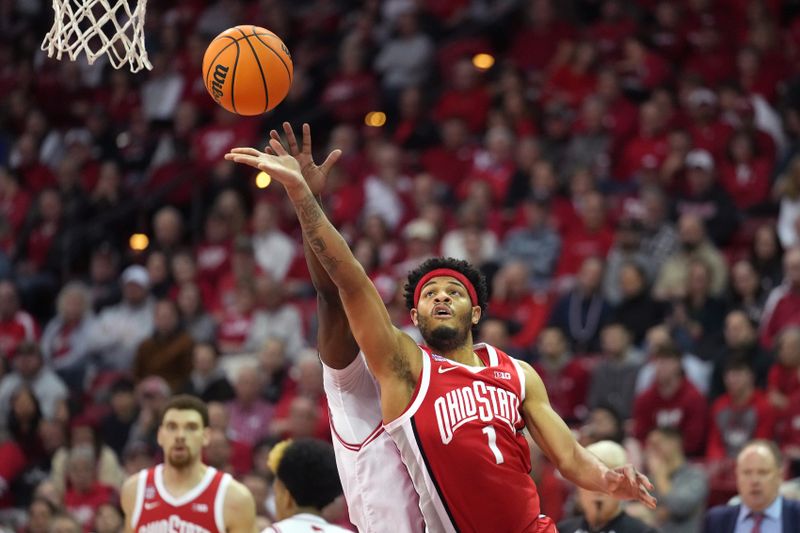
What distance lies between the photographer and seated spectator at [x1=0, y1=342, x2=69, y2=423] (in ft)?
43.9

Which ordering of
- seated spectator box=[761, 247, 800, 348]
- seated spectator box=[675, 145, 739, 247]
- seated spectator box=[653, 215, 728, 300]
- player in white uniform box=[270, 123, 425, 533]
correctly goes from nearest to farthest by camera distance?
player in white uniform box=[270, 123, 425, 533] < seated spectator box=[761, 247, 800, 348] < seated spectator box=[653, 215, 728, 300] < seated spectator box=[675, 145, 739, 247]

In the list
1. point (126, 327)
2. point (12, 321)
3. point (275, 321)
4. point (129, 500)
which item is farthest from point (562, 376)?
point (12, 321)

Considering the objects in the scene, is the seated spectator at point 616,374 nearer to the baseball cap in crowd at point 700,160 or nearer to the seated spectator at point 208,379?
the baseball cap in crowd at point 700,160

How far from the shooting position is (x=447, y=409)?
6.02 metres

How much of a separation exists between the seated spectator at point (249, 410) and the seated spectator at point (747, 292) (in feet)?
13.4

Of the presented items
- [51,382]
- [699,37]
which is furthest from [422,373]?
[699,37]

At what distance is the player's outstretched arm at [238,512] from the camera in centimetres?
770

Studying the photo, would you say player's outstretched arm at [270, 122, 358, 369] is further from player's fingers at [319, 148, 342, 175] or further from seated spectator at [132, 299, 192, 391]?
seated spectator at [132, 299, 192, 391]

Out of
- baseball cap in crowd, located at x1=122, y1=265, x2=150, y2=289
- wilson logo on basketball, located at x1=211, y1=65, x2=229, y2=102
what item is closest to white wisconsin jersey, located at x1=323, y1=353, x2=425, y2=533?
wilson logo on basketball, located at x1=211, y1=65, x2=229, y2=102

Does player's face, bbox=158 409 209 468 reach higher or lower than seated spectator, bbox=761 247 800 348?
higher

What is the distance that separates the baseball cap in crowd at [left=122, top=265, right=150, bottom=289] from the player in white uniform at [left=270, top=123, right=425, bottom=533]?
8153 millimetres

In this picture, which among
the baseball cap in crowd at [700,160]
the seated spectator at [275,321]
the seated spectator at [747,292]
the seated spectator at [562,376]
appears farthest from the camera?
the seated spectator at [275,321]

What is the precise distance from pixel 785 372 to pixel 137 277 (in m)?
6.68

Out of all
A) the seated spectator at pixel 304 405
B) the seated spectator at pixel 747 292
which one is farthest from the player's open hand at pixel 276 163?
the seated spectator at pixel 747 292
